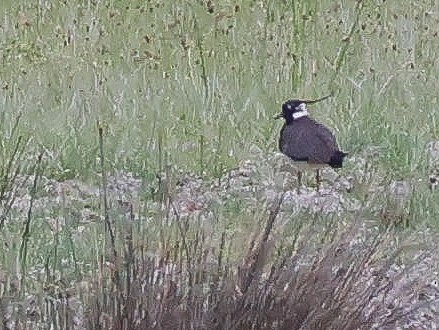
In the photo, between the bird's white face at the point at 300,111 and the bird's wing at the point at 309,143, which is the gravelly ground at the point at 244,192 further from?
the bird's white face at the point at 300,111

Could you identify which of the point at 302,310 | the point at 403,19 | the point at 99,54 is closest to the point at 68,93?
the point at 99,54

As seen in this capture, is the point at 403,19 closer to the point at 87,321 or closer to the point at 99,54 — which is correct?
the point at 99,54

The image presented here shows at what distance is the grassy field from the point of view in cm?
455

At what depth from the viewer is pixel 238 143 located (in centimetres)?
593

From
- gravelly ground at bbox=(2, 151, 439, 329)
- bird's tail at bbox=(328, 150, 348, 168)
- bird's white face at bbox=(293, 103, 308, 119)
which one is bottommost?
gravelly ground at bbox=(2, 151, 439, 329)

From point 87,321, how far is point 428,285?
4.21ft

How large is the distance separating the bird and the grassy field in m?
0.19

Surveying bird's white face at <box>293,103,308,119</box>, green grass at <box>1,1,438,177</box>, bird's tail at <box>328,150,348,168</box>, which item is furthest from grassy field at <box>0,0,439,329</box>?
bird's white face at <box>293,103,308,119</box>

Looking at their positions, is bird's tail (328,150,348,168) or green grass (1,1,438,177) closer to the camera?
bird's tail (328,150,348,168)

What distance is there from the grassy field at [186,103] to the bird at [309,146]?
0.19 meters

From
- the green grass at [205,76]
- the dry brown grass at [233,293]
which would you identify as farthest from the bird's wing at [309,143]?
the dry brown grass at [233,293]

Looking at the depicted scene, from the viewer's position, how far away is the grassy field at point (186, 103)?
14.9 ft

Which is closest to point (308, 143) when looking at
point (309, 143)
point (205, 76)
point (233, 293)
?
point (309, 143)

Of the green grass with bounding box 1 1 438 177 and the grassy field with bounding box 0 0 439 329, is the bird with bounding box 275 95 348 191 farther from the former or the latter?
the green grass with bounding box 1 1 438 177
